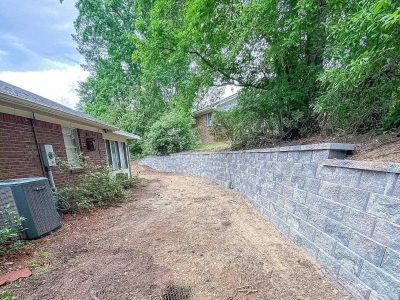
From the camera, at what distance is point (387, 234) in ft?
5.73

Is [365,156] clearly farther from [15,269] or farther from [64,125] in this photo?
[64,125]

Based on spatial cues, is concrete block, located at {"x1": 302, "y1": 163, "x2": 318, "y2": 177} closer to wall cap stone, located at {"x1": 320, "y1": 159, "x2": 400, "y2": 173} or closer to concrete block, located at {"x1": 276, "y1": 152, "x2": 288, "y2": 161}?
wall cap stone, located at {"x1": 320, "y1": 159, "x2": 400, "y2": 173}

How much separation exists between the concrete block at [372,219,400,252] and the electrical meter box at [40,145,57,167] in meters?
6.29

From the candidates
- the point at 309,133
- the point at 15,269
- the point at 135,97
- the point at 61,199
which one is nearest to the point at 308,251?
the point at 309,133

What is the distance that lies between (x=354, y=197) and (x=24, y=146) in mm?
6024

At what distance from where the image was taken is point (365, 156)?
2443mm

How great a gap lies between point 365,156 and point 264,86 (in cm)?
405

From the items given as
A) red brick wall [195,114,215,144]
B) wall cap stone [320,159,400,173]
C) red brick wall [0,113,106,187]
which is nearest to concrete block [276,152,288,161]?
wall cap stone [320,159,400,173]

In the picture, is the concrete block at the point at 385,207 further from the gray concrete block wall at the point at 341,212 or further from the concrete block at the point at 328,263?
the concrete block at the point at 328,263

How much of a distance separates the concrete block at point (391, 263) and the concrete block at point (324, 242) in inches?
24.2

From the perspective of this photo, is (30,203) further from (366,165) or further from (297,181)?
(366,165)

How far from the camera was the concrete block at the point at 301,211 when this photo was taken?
2.91 metres

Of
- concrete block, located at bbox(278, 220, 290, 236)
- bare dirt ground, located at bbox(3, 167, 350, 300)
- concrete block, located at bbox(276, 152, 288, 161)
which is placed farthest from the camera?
concrete block, located at bbox(276, 152, 288, 161)

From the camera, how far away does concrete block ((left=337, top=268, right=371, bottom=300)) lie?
1.95 m
